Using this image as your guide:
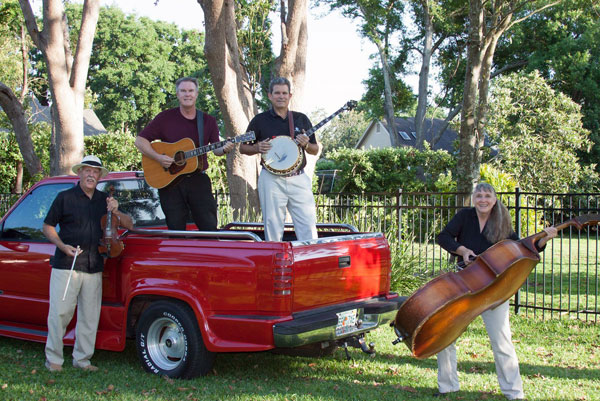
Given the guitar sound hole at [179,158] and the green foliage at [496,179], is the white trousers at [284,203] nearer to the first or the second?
the guitar sound hole at [179,158]

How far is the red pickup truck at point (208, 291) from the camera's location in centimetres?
454

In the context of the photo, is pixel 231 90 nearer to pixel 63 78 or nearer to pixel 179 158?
pixel 63 78

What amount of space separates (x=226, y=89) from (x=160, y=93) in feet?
130

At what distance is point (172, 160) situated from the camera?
18.5 feet

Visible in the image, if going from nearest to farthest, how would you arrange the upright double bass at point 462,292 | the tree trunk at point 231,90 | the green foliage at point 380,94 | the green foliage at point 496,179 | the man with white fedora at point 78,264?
the upright double bass at point 462,292 < the man with white fedora at point 78,264 < the tree trunk at point 231,90 < the green foliage at point 496,179 < the green foliage at point 380,94

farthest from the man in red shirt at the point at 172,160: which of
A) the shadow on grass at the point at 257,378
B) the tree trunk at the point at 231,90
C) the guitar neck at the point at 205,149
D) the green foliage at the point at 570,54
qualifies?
the green foliage at the point at 570,54

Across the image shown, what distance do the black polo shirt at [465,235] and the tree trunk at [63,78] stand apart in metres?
7.45

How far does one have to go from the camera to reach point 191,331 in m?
4.83

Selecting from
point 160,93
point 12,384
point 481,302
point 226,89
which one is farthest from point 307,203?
point 160,93

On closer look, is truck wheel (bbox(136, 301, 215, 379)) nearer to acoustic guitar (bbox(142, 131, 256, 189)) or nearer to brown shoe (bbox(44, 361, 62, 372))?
brown shoe (bbox(44, 361, 62, 372))

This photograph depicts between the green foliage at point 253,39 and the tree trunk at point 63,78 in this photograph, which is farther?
the green foliage at point 253,39

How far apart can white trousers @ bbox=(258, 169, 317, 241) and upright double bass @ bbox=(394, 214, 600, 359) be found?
1634mm

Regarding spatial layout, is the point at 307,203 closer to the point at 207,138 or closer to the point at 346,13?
the point at 207,138

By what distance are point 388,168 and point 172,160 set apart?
50.3ft
